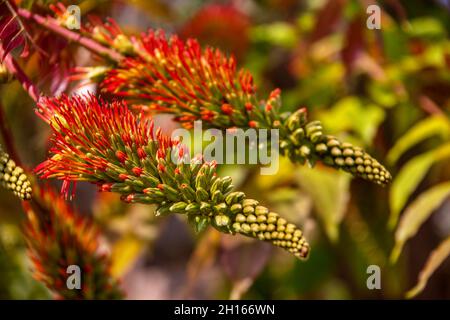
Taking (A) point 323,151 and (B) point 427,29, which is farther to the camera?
(B) point 427,29

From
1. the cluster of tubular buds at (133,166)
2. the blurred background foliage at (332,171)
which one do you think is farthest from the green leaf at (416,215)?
the cluster of tubular buds at (133,166)

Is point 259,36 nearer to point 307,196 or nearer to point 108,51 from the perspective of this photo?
point 307,196

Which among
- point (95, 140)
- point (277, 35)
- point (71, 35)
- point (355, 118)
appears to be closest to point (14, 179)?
point (95, 140)

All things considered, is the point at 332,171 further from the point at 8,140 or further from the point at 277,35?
the point at 8,140
